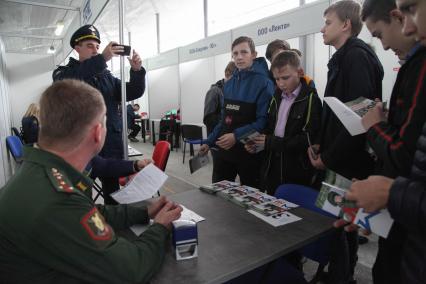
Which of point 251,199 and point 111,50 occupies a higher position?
point 111,50

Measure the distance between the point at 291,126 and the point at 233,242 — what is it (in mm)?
1023

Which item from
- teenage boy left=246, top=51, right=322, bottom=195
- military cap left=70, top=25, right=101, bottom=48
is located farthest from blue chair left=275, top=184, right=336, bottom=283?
military cap left=70, top=25, right=101, bottom=48

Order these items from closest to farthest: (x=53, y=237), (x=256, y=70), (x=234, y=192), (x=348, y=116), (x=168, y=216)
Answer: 1. (x=53, y=237)
2. (x=168, y=216)
3. (x=348, y=116)
4. (x=234, y=192)
5. (x=256, y=70)

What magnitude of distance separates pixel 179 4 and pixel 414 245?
669 cm

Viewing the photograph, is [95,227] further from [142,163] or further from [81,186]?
Result: [142,163]

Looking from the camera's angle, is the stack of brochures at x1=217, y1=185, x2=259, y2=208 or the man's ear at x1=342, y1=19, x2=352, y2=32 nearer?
the stack of brochures at x1=217, y1=185, x2=259, y2=208

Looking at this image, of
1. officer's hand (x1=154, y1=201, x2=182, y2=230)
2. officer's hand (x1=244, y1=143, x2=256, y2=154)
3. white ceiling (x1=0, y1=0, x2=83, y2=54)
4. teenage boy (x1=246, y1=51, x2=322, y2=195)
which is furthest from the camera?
white ceiling (x1=0, y1=0, x2=83, y2=54)

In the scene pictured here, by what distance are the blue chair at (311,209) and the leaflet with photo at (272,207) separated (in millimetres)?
133

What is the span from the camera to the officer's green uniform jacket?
71 centimetres

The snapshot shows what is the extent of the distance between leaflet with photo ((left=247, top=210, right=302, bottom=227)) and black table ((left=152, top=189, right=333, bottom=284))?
0.08 feet

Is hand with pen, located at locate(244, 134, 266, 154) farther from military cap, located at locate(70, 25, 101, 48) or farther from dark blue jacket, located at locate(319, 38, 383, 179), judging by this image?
military cap, located at locate(70, 25, 101, 48)

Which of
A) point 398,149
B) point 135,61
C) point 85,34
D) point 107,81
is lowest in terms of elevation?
point 398,149

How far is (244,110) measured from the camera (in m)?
2.15

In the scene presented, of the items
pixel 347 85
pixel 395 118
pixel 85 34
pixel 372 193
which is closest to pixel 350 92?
pixel 347 85
